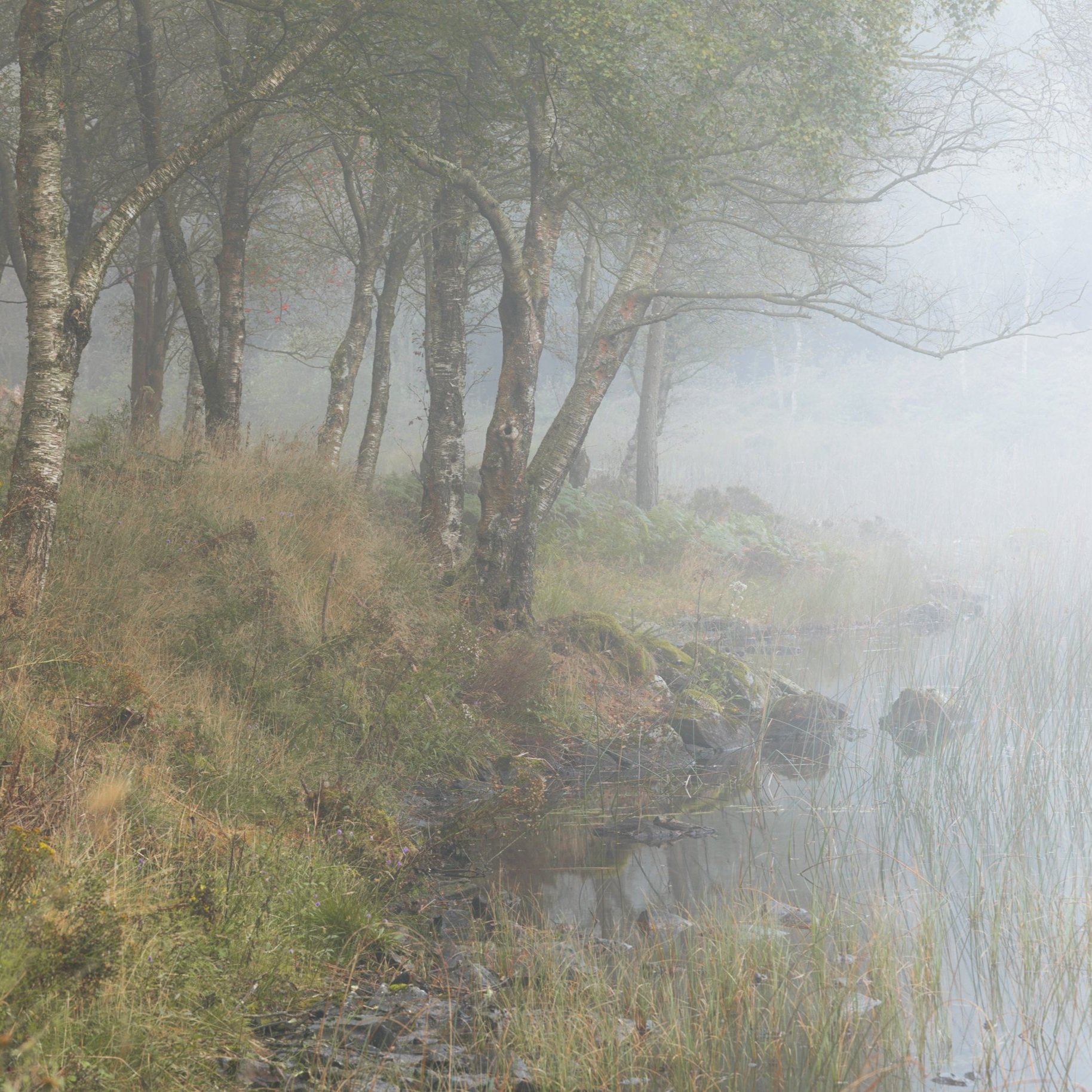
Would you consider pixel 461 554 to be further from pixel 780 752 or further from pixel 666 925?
pixel 666 925

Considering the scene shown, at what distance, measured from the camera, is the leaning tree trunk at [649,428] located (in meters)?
21.4

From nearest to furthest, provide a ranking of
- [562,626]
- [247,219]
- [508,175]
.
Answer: [562,626] < [247,219] < [508,175]

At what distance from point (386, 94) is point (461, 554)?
515 centimetres

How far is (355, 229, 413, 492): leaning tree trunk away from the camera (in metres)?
14.3

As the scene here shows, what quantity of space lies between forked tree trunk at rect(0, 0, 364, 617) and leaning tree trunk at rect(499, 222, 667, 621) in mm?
5117

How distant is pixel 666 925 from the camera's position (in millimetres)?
5336

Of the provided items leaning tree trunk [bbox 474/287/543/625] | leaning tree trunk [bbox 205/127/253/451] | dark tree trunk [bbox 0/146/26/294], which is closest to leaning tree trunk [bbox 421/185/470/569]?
leaning tree trunk [bbox 474/287/543/625]

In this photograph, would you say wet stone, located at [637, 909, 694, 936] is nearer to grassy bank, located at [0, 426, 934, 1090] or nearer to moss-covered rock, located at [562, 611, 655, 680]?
grassy bank, located at [0, 426, 934, 1090]

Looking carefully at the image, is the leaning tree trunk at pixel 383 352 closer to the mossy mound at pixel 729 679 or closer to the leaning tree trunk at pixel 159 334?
the leaning tree trunk at pixel 159 334

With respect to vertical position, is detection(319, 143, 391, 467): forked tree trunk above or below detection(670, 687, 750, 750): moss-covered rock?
above

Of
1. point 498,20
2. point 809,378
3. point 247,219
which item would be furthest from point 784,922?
point 809,378

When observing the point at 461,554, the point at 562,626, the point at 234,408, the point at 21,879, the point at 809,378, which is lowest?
the point at 21,879

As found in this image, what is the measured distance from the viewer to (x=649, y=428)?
21719 mm

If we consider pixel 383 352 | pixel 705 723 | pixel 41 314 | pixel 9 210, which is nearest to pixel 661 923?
pixel 705 723
